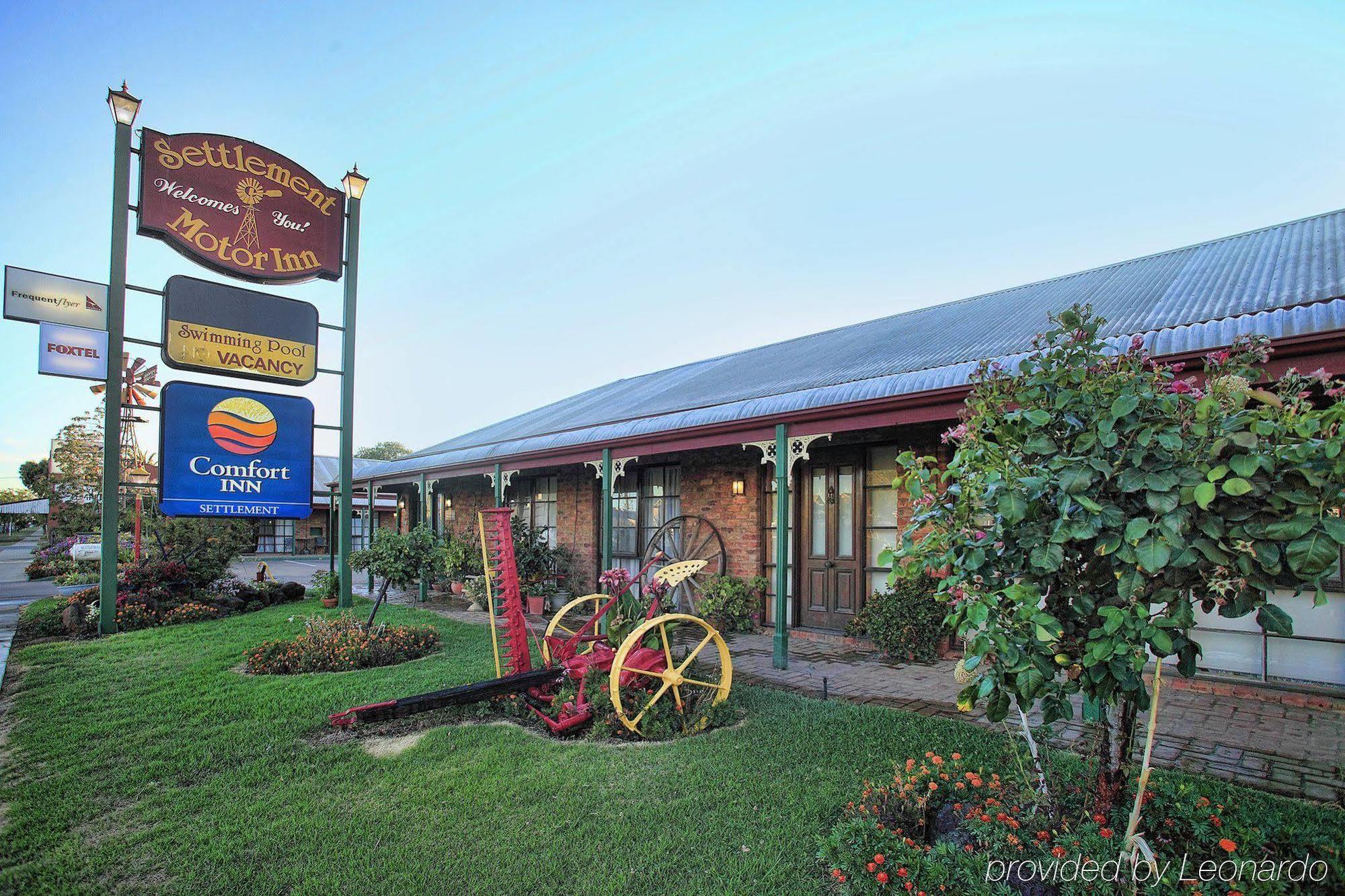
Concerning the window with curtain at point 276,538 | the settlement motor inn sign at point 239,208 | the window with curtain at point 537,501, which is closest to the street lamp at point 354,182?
the settlement motor inn sign at point 239,208

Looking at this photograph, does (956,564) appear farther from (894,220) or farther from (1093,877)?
(894,220)

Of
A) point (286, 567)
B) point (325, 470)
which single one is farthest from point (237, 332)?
point (325, 470)

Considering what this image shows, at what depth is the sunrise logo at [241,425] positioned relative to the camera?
9273mm

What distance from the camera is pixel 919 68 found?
9445 mm

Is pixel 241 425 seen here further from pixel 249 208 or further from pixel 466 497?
pixel 466 497

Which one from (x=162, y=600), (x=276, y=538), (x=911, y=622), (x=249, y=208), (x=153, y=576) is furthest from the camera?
(x=276, y=538)

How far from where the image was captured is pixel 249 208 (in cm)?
940

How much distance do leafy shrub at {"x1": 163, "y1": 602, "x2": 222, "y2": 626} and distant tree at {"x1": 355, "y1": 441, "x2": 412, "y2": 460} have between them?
55.8 metres

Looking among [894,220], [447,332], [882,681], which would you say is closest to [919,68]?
[894,220]

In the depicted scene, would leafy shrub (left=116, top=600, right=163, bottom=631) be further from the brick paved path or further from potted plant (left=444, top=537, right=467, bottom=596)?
the brick paved path

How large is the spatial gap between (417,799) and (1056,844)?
2930mm

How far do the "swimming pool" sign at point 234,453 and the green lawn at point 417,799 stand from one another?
407 cm

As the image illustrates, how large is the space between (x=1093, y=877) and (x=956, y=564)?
3.67ft

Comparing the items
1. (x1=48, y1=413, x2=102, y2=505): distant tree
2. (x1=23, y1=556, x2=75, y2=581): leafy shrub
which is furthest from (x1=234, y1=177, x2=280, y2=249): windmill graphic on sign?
(x1=48, y1=413, x2=102, y2=505): distant tree
